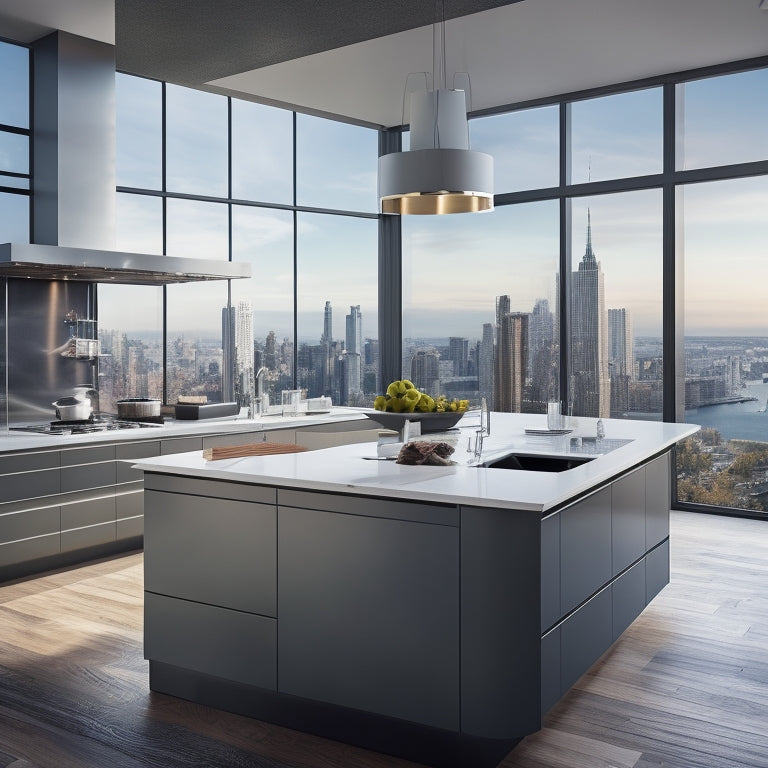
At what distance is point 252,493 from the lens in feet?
10.0

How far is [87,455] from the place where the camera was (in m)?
5.05

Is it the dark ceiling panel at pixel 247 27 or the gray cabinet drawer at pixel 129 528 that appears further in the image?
the gray cabinet drawer at pixel 129 528

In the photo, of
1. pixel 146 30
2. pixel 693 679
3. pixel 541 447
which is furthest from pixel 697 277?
pixel 146 30

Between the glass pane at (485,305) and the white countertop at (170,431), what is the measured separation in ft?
4.43

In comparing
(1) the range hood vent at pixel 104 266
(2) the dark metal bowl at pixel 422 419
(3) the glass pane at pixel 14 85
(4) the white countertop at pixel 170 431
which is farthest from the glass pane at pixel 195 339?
(2) the dark metal bowl at pixel 422 419

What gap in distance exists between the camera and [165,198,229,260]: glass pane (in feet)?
21.0

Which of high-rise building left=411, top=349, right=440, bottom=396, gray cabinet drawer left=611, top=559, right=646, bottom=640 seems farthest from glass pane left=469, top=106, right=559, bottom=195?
gray cabinet drawer left=611, top=559, right=646, bottom=640

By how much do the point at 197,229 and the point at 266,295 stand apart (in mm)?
842

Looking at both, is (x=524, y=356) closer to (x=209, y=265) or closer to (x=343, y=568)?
(x=209, y=265)

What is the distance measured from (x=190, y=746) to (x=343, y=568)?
2.53 ft

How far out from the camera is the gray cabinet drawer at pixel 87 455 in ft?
16.3

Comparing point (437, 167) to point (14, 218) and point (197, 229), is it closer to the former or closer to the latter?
point (14, 218)

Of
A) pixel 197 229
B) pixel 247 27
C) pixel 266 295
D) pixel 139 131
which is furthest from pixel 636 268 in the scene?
pixel 139 131

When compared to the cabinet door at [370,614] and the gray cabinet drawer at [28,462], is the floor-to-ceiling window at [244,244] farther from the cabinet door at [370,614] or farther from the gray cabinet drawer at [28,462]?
the cabinet door at [370,614]
